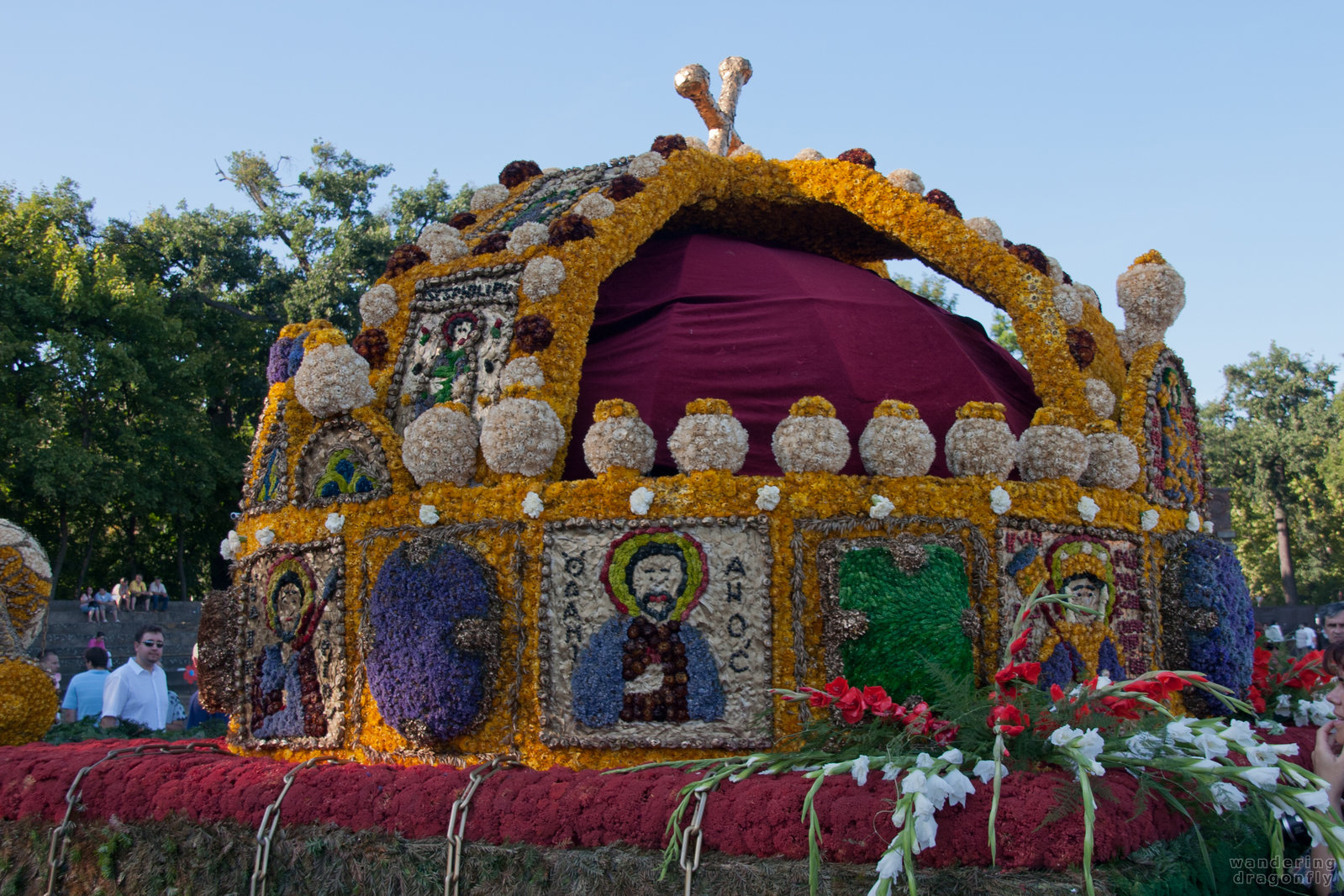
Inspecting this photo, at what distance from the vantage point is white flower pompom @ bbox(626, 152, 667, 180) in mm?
8164

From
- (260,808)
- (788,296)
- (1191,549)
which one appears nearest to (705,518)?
(788,296)

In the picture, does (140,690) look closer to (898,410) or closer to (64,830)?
(64,830)

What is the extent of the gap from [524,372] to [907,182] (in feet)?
11.7

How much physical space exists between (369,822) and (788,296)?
14.5ft

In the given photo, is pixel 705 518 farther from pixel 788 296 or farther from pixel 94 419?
pixel 94 419

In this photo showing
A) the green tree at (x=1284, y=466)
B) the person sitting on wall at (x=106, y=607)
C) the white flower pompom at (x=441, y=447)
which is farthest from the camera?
the green tree at (x=1284, y=466)

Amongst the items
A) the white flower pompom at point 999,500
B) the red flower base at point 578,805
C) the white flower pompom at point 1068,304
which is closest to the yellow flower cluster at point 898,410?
the white flower pompom at point 999,500

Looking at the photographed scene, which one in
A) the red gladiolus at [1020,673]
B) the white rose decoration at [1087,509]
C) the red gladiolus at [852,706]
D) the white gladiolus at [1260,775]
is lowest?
the white gladiolus at [1260,775]

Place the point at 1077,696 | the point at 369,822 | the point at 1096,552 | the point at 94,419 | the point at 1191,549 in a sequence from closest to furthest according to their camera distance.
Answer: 1. the point at 1077,696
2. the point at 369,822
3. the point at 1096,552
4. the point at 1191,549
5. the point at 94,419

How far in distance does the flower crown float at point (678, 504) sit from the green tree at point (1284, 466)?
95.8 ft

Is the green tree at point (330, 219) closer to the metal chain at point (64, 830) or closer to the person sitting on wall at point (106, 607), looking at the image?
the person sitting on wall at point (106, 607)

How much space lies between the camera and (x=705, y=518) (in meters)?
Result: 6.17

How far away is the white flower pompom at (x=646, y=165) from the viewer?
321 inches

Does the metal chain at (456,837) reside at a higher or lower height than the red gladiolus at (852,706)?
lower
